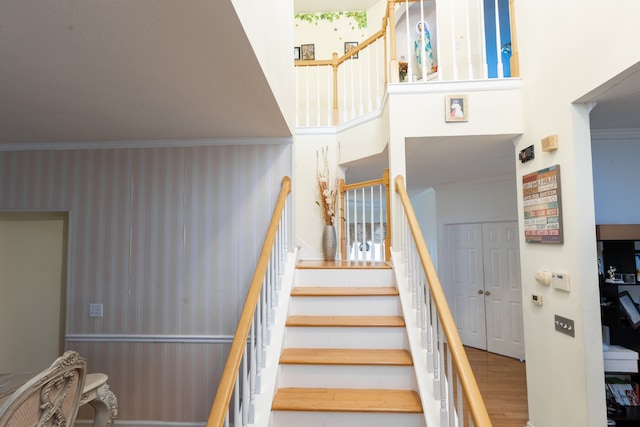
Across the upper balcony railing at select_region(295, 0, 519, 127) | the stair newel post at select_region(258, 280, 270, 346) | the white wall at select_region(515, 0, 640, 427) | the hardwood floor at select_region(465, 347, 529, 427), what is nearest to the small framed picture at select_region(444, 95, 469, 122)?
the upper balcony railing at select_region(295, 0, 519, 127)

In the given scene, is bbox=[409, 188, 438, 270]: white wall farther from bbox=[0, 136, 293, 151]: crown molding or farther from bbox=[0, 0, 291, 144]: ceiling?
bbox=[0, 0, 291, 144]: ceiling

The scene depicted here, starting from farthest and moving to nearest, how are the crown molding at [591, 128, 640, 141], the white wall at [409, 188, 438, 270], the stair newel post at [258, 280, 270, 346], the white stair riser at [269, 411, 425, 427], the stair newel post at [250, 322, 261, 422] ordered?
1. the white wall at [409, 188, 438, 270]
2. the crown molding at [591, 128, 640, 141]
3. the stair newel post at [258, 280, 270, 346]
4. the white stair riser at [269, 411, 425, 427]
5. the stair newel post at [250, 322, 261, 422]

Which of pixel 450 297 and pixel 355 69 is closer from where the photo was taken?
pixel 355 69

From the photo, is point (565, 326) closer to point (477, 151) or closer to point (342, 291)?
point (342, 291)

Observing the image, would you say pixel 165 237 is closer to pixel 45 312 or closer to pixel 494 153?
pixel 45 312

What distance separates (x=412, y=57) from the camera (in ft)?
14.7

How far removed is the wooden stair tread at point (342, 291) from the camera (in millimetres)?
2400

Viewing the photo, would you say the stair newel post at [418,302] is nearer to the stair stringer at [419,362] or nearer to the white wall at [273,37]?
the stair stringer at [419,362]

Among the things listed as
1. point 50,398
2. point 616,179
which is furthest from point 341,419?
point 616,179

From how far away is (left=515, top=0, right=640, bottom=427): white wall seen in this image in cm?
182

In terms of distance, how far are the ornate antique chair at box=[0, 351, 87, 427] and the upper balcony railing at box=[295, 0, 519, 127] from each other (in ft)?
10.2

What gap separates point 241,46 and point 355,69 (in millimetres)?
3663

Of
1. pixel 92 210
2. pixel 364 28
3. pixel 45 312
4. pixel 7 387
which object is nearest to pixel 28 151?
pixel 92 210

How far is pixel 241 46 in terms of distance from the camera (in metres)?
1.29
